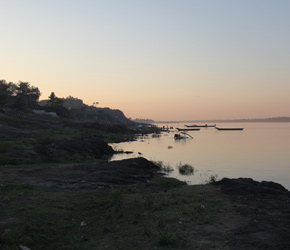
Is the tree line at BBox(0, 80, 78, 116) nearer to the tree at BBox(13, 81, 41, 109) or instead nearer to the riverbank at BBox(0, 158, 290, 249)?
the tree at BBox(13, 81, 41, 109)

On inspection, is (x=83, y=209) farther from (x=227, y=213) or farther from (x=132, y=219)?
(x=227, y=213)

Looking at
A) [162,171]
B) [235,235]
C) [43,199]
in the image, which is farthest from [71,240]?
[162,171]

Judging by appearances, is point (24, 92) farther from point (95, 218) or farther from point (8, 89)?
point (95, 218)

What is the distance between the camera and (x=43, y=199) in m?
15.5

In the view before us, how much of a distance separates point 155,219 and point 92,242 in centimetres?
356

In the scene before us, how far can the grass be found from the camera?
396 inches

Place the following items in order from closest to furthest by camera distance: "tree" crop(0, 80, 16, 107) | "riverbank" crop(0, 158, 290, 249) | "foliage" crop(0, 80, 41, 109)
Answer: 1. "riverbank" crop(0, 158, 290, 249)
2. "tree" crop(0, 80, 16, 107)
3. "foliage" crop(0, 80, 41, 109)

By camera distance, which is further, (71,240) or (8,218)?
(8,218)

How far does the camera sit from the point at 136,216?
42.5 ft

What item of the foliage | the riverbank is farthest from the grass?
the foliage

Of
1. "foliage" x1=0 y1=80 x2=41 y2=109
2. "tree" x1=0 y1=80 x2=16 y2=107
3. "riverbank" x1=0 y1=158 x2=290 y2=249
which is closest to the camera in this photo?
"riverbank" x1=0 y1=158 x2=290 y2=249

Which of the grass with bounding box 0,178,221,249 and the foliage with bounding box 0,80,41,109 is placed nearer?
the grass with bounding box 0,178,221,249

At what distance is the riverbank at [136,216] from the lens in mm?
10031

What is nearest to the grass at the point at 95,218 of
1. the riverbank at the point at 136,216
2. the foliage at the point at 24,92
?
the riverbank at the point at 136,216
